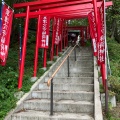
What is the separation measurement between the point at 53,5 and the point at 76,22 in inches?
838

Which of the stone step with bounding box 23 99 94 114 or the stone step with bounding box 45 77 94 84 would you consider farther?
the stone step with bounding box 45 77 94 84

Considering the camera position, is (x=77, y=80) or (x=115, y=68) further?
(x=115, y=68)

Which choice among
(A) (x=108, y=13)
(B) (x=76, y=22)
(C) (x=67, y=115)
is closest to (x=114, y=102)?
(C) (x=67, y=115)

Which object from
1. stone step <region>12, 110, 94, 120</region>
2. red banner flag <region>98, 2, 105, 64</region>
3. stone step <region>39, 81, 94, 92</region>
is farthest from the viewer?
stone step <region>39, 81, 94, 92</region>

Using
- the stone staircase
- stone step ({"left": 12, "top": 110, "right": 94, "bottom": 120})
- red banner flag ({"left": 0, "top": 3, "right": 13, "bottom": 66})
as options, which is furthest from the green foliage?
red banner flag ({"left": 0, "top": 3, "right": 13, "bottom": 66})

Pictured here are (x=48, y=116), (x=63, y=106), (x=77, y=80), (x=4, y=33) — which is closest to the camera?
(x=48, y=116)

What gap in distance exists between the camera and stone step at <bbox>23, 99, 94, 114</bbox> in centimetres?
661

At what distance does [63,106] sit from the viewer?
6.79 meters

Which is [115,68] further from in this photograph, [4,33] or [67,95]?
[4,33]

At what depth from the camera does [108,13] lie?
15914mm

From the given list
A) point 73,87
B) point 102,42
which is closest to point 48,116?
point 73,87

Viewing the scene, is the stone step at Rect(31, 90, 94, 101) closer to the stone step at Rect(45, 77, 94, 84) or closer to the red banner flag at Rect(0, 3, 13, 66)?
the stone step at Rect(45, 77, 94, 84)

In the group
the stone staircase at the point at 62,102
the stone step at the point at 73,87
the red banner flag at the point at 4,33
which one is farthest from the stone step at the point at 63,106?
the red banner flag at the point at 4,33

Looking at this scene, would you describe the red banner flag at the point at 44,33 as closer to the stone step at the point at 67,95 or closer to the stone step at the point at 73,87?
the stone step at the point at 73,87
